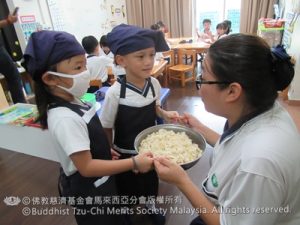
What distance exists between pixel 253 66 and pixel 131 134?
925 millimetres

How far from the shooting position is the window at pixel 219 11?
642 centimetres

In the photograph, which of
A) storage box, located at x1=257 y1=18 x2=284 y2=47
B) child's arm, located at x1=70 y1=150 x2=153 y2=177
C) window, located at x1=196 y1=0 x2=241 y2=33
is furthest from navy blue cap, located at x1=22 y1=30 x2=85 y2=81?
window, located at x1=196 y1=0 x2=241 y2=33

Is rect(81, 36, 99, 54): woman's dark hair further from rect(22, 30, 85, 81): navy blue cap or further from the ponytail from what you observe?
the ponytail

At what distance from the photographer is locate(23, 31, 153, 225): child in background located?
948mm

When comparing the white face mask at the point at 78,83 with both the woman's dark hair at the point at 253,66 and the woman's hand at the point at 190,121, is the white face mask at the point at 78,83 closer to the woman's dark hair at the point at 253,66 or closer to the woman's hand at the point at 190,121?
the woman's dark hair at the point at 253,66

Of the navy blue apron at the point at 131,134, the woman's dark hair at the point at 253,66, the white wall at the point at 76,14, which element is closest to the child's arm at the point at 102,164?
the navy blue apron at the point at 131,134

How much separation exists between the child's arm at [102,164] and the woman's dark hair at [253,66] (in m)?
0.53

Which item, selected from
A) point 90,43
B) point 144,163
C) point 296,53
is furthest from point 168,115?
point 296,53

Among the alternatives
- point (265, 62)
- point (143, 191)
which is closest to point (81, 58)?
point (265, 62)

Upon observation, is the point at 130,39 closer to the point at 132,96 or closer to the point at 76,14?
the point at 132,96

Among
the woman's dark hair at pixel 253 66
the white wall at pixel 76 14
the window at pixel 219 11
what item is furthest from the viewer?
the window at pixel 219 11

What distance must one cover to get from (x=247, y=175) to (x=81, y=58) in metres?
0.83

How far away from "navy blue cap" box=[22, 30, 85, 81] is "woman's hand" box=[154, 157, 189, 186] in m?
0.63

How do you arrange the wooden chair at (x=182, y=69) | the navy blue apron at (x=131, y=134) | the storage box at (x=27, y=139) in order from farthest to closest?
the wooden chair at (x=182, y=69) → the storage box at (x=27, y=139) → the navy blue apron at (x=131, y=134)
